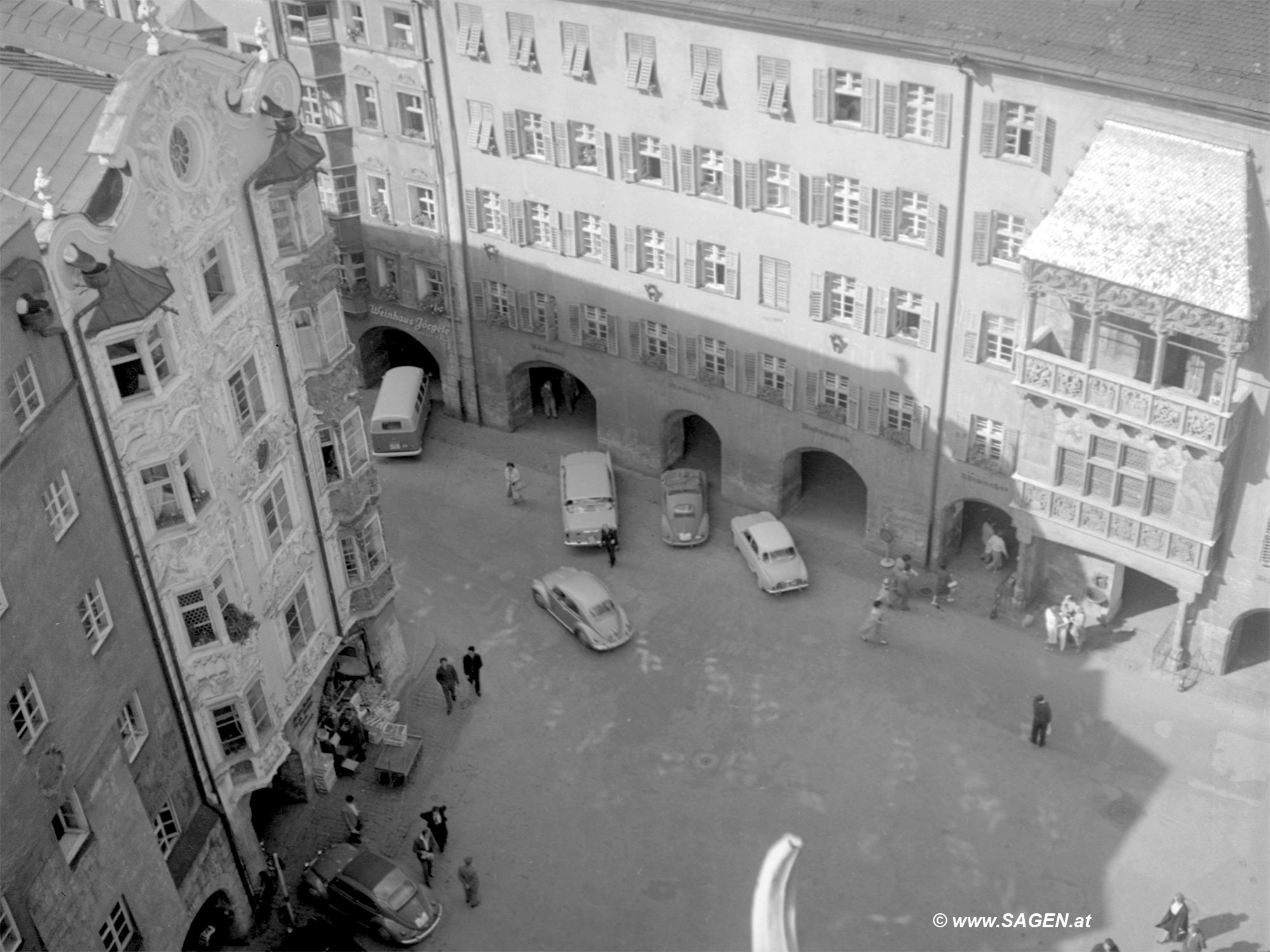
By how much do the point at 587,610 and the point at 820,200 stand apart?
1565cm

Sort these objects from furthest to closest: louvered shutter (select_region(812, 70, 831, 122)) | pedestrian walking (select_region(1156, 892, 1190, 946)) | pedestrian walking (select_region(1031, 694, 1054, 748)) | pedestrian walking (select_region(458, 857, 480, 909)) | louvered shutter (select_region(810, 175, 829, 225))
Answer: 1. louvered shutter (select_region(810, 175, 829, 225))
2. louvered shutter (select_region(812, 70, 831, 122))
3. pedestrian walking (select_region(1031, 694, 1054, 748))
4. pedestrian walking (select_region(458, 857, 480, 909))
5. pedestrian walking (select_region(1156, 892, 1190, 946))

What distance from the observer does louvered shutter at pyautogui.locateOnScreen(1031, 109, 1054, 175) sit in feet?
152

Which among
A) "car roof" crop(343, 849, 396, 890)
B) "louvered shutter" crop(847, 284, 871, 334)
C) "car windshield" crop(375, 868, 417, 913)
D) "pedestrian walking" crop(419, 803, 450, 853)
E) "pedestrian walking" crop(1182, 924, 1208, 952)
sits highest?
"louvered shutter" crop(847, 284, 871, 334)

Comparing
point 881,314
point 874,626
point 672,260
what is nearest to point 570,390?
point 672,260

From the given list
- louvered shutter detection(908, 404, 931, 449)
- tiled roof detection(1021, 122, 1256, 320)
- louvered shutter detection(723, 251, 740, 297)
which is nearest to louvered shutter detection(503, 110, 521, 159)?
louvered shutter detection(723, 251, 740, 297)

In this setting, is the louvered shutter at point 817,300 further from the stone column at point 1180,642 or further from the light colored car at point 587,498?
the stone column at point 1180,642

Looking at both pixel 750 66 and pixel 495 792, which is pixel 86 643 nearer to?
pixel 495 792

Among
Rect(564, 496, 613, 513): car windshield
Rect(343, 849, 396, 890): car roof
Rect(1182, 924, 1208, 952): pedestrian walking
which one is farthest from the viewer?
Rect(564, 496, 613, 513): car windshield

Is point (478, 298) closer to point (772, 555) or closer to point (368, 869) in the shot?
point (772, 555)

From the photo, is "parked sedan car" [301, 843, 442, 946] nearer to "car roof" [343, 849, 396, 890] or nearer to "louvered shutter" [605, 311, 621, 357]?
"car roof" [343, 849, 396, 890]

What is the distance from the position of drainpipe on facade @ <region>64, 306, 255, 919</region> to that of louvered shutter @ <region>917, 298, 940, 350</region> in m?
26.1

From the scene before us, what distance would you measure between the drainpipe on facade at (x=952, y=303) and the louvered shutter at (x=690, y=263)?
9651 mm

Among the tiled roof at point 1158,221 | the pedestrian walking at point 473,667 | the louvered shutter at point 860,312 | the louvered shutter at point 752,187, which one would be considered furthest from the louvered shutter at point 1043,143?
the pedestrian walking at point 473,667

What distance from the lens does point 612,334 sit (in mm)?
60406
